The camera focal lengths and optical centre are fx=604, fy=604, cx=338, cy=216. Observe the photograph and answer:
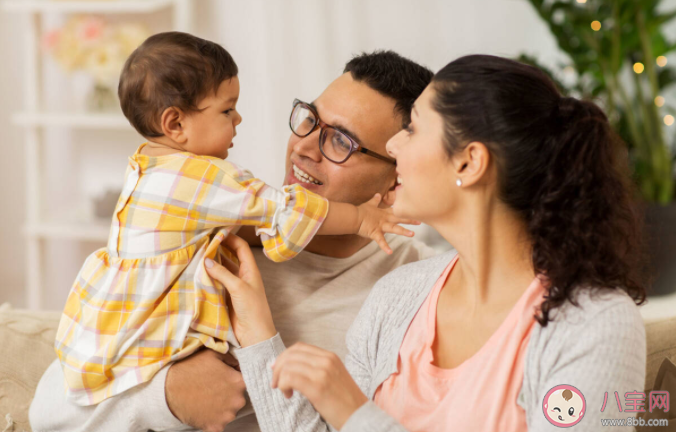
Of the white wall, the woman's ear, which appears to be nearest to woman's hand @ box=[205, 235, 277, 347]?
the woman's ear

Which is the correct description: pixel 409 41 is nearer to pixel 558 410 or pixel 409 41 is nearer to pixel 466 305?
pixel 466 305

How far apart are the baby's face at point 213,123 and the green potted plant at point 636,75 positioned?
203cm

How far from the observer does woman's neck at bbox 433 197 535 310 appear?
1.24 meters

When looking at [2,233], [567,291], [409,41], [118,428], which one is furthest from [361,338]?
[2,233]

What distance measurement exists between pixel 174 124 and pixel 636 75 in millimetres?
2850

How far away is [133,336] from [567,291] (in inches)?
36.9

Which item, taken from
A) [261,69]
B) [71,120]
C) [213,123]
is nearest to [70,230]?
[71,120]

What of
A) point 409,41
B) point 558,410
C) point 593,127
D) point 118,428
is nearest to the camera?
point 558,410

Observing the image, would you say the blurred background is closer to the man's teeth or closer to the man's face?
the man's face

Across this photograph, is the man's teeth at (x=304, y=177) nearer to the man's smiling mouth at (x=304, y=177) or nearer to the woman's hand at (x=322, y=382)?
the man's smiling mouth at (x=304, y=177)

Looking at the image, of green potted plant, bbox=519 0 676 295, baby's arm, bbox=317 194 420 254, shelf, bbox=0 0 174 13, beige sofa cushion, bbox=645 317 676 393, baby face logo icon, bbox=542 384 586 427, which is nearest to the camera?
baby face logo icon, bbox=542 384 586 427

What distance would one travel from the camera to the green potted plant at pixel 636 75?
3.06 m

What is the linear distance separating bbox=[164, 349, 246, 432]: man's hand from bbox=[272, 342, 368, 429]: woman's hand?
1.00 ft

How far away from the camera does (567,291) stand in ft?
3.70
